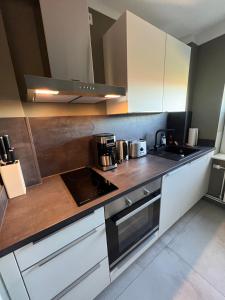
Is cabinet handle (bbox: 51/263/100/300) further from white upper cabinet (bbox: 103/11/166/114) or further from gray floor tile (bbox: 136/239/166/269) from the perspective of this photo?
white upper cabinet (bbox: 103/11/166/114)

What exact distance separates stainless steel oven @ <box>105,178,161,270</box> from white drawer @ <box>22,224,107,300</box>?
89 millimetres

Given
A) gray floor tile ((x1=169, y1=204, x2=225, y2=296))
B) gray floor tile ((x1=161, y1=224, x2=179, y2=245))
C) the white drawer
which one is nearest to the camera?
the white drawer

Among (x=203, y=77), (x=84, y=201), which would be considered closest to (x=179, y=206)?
(x=84, y=201)

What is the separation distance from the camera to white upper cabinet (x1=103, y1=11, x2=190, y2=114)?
1.04 metres

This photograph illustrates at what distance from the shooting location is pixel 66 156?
50.1 inches

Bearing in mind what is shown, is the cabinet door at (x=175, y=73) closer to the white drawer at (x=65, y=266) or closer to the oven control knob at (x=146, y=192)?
the oven control knob at (x=146, y=192)

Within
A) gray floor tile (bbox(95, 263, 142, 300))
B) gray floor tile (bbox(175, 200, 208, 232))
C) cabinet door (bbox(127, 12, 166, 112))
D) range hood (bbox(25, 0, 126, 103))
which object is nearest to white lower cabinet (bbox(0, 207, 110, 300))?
gray floor tile (bbox(95, 263, 142, 300))

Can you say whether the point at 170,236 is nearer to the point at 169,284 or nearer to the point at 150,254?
the point at 150,254

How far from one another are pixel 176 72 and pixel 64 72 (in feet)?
3.77

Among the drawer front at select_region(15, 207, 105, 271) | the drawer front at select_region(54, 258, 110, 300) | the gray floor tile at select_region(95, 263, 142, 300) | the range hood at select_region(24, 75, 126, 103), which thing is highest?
the range hood at select_region(24, 75, 126, 103)

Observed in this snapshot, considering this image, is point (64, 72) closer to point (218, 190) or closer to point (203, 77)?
point (203, 77)

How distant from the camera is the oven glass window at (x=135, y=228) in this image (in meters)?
1.06

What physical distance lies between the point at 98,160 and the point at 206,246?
57.0 inches

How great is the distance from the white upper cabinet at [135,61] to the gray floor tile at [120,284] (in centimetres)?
144
